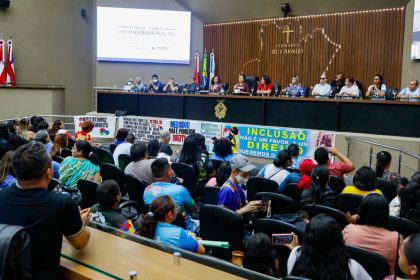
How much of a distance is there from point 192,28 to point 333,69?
511 centimetres

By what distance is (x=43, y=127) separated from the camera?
7.54 meters

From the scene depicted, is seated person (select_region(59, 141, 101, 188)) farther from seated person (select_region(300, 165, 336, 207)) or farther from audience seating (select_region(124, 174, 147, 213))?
seated person (select_region(300, 165, 336, 207))

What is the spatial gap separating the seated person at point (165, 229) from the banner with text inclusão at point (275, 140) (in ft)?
20.3

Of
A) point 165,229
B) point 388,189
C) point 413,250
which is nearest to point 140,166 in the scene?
point 165,229

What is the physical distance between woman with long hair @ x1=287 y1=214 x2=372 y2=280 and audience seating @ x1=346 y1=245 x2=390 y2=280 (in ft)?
1.44

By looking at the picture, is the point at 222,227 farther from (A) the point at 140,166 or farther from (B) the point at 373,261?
(A) the point at 140,166

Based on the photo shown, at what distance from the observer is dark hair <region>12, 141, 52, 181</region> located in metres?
1.88

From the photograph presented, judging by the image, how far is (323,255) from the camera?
2107mm

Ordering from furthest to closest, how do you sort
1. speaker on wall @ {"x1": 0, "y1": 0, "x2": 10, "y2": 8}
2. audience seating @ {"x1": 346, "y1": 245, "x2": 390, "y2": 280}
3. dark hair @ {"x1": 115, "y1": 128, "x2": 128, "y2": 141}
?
speaker on wall @ {"x1": 0, "y1": 0, "x2": 10, "y2": 8}, dark hair @ {"x1": 115, "y1": 128, "x2": 128, "y2": 141}, audience seating @ {"x1": 346, "y1": 245, "x2": 390, "y2": 280}

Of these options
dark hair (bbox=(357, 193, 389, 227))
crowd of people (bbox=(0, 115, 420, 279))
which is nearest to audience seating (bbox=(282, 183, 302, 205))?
crowd of people (bbox=(0, 115, 420, 279))

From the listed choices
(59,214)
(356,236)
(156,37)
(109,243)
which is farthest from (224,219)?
(156,37)

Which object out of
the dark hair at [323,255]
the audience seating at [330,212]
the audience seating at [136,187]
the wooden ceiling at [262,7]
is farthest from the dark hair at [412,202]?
the wooden ceiling at [262,7]

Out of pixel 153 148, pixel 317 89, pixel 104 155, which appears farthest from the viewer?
pixel 317 89

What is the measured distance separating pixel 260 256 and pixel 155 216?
2.72ft
